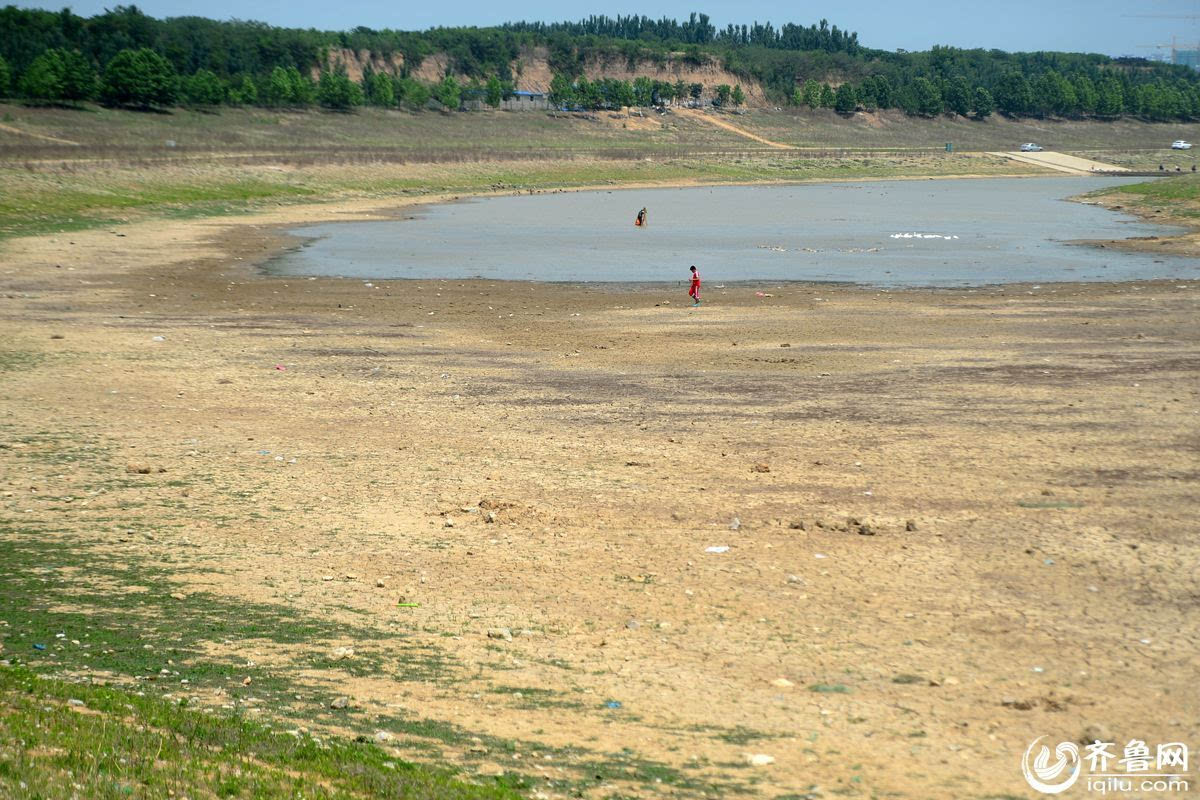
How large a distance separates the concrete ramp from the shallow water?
4661 centimetres

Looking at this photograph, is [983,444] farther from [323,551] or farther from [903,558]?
[323,551]

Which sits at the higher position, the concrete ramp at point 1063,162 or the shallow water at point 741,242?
the concrete ramp at point 1063,162

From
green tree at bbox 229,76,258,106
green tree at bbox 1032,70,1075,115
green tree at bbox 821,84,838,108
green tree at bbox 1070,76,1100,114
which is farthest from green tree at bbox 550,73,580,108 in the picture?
green tree at bbox 1070,76,1100,114

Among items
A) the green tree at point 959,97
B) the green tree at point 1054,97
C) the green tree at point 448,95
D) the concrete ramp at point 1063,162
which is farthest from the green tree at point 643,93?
the green tree at point 1054,97

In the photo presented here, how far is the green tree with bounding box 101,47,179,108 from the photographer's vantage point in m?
96.2

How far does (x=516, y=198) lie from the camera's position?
252 ft

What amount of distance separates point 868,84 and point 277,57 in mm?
78935

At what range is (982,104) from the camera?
183 metres

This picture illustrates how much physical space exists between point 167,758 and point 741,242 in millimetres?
44270

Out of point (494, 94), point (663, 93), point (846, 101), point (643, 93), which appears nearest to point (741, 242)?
point (494, 94)

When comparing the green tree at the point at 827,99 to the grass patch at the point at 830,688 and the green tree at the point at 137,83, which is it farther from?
the grass patch at the point at 830,688

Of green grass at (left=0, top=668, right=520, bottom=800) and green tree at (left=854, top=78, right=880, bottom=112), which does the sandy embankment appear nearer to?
green grass at (left=0, top=668, right=520, bottom=800)

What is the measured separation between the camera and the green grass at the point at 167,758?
6.55 m
